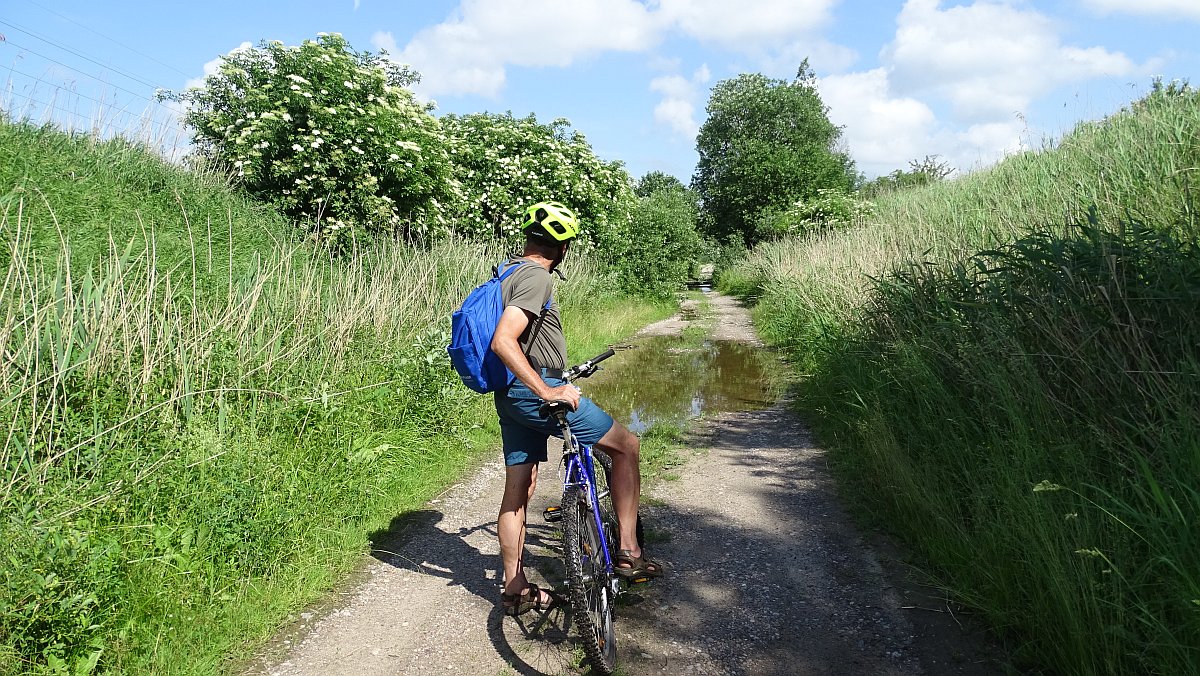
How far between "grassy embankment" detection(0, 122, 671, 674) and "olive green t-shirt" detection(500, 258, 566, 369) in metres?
1.94

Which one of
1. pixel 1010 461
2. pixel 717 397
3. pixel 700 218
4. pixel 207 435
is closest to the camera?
pixel 1010 461

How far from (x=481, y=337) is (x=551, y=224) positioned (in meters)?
0.58

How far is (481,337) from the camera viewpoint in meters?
3.18

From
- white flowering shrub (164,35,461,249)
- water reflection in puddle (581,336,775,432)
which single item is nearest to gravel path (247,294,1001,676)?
water reflection in puddle (581,336,775,432)

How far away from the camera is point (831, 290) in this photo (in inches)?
427

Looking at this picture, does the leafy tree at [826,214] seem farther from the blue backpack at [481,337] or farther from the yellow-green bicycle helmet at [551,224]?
the blue backpack at [481,337]

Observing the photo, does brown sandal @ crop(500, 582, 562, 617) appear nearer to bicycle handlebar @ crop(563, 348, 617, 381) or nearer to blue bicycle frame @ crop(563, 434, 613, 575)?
blue bicycle frame @ crop(563, 434, 613, 575)

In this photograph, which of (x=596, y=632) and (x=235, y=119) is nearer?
(x=596, y=632)

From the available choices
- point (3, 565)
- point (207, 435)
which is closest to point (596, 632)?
point (3, 565)

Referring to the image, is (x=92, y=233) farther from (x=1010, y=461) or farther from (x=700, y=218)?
(x=700, y=218)

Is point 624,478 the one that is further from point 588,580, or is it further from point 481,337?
point 481,337

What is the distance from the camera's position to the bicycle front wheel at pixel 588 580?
118 inches

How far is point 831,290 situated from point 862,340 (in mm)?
3257

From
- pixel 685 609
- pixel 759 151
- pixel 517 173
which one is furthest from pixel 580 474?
pixel 759 151
